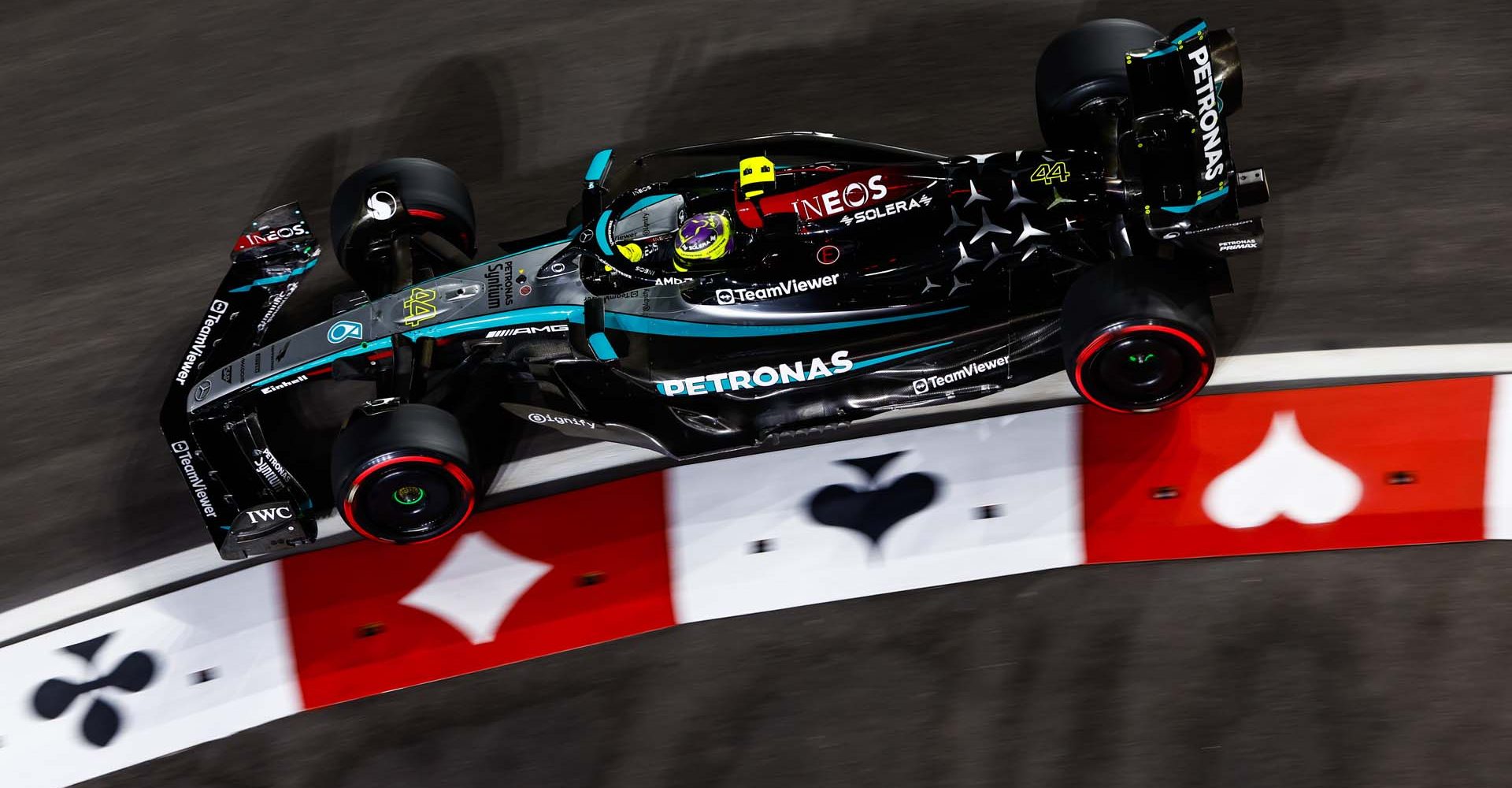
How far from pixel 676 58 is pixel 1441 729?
5.12 metres

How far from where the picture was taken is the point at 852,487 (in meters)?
5.60

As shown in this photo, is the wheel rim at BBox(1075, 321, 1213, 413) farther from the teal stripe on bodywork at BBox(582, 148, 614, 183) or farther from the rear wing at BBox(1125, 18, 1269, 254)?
the teal stripe on bodywork at BBox(582, 148, 614, 183)

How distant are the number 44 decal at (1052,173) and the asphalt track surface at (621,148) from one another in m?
1.32

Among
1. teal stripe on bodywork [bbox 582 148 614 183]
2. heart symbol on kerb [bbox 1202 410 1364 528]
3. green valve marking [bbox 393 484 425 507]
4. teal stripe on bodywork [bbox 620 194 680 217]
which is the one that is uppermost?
teal stripe on bodywork [bbox 582 148 614 183]

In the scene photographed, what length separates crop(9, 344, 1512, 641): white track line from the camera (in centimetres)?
565

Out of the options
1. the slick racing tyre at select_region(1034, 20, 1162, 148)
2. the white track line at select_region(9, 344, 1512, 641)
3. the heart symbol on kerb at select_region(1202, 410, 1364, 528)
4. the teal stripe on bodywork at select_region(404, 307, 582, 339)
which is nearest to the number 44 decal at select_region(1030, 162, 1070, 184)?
the slick racing tyre at select_region(1034, 20, 1162, 148)

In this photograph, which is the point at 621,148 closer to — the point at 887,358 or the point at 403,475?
the point at 887,358

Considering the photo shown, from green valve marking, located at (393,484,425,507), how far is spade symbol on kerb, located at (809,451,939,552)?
1735 mm

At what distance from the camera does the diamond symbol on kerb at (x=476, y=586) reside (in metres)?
5.57

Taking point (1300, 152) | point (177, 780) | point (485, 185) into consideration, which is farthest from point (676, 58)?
point (177, 780)

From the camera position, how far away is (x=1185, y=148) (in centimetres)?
462

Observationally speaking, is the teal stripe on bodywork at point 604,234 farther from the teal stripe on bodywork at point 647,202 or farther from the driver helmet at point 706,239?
the driver helmet at point 706,239

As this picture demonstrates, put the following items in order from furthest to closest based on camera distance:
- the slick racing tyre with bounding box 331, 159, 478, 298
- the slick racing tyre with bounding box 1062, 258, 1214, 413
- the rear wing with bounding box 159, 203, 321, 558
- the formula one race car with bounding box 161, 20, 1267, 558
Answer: the slick racing tyre with bounding box 331, 159, 478, 298
the rear wing with bounding box 159, 203, 321, 558
the formula one race car with bounding box 161, 20, 1267, 558
the slick racing tyre with bounding box 1062, 258, 1214, 413

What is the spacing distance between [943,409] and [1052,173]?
125cm
